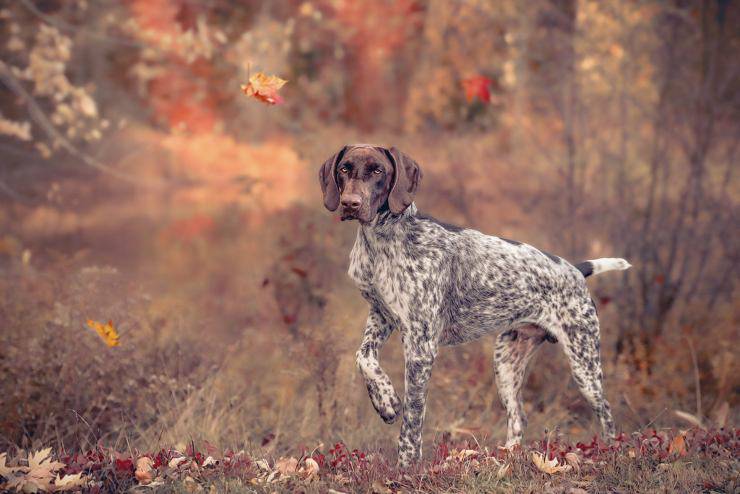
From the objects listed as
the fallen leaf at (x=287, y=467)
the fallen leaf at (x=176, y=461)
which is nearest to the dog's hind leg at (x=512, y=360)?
the fallen leaf at (x=287, y=467)

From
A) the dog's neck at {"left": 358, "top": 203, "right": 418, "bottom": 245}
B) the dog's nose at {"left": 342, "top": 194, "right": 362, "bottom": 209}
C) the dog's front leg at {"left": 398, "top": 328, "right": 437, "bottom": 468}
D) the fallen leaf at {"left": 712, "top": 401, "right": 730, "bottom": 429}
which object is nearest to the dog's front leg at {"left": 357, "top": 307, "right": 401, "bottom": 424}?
the dog's front leg at {"left": 398, "top": 328, "right": 437, "bottom": 468}

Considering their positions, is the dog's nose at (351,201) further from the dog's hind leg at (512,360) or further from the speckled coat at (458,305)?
the dog's hind leg at (512,360)

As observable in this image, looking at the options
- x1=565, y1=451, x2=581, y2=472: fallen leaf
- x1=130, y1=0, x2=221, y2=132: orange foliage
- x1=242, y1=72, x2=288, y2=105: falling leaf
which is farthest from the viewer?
x1=130, y1=0, x2=221, y2=132: orange foliage

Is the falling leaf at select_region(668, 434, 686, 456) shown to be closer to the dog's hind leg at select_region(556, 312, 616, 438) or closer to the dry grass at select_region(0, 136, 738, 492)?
the dry grass at select_region(0, 136, 738, 492)

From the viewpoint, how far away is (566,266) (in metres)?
4.81

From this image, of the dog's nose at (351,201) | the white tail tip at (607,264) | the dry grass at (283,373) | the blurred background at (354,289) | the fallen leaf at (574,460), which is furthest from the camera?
the blurred background at (354,289)

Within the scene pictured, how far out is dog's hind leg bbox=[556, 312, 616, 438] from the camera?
15.6 ft

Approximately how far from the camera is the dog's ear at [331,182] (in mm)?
3988

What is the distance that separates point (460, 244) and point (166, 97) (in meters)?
20.7

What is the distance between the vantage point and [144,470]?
4.12m

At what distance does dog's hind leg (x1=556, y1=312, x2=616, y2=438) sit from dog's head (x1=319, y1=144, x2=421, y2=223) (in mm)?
1463

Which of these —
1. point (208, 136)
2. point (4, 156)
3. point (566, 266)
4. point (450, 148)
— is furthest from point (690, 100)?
point (208, 136)

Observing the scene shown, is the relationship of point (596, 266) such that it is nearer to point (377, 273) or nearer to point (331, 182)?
point (377, 273)

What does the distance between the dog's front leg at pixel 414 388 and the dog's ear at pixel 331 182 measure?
0.80 m
